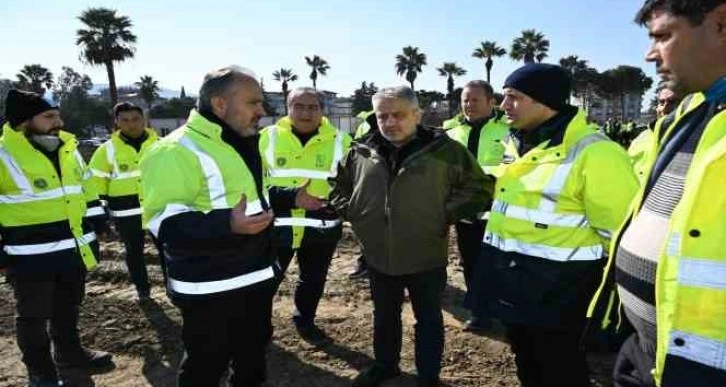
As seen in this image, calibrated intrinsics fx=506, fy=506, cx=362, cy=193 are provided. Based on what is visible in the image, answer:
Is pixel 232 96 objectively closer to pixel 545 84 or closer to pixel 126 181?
pixel 545 84

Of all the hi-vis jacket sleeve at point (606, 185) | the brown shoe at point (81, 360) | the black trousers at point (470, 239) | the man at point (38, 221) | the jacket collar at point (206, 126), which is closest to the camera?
the hi-vis jacket sleeve at point (606, 185)

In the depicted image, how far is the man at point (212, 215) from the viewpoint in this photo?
2447 millimetres

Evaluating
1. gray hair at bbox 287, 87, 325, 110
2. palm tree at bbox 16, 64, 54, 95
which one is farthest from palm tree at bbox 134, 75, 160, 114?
gray hair at bbox 287, 87, 325, 110

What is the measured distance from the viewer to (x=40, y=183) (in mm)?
3631

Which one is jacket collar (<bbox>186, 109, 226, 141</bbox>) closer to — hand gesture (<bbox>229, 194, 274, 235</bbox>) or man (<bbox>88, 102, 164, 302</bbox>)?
hand gesture (<bbox>229, 194, 274, 235</bbox>)

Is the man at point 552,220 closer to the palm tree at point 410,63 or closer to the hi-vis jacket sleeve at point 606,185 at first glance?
the hi-vis jacket sleeve at point 606,185

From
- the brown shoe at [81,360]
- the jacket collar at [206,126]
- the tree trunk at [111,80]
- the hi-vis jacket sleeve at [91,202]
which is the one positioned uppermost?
the tree trunk at [111,80]

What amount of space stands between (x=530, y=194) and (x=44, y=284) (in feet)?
11.1

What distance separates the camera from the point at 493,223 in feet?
9.47

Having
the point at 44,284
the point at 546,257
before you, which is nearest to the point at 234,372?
the point at 44,284

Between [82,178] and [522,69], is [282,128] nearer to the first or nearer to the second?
[82,178]

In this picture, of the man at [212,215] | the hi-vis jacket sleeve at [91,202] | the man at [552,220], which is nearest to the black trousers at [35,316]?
the hi-vis jacket sleeve at [91,202]

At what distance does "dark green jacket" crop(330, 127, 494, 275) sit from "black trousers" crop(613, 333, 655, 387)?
5.01ft

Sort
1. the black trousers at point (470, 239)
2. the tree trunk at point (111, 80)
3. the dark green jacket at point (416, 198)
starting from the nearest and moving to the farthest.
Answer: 1. the dark green jacket at point (416, 198)
2. the black trousers at point (470, 239)
3. the tree trunk at point (111, 80)
